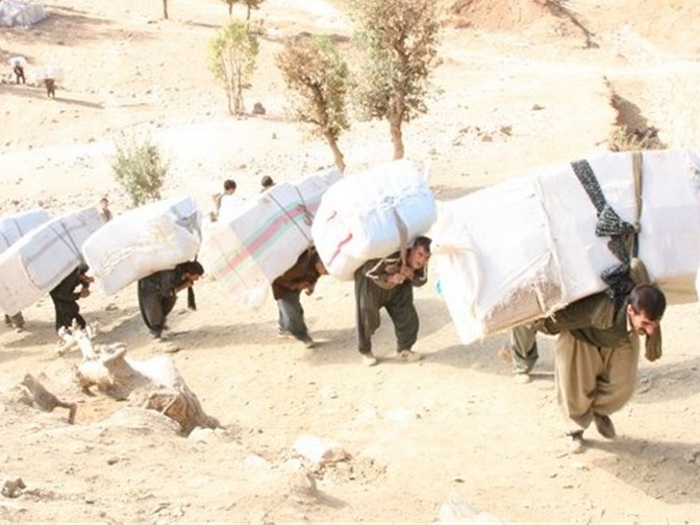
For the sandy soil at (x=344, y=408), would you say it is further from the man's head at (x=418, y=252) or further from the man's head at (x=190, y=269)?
the man's head at (x=418, y=252)

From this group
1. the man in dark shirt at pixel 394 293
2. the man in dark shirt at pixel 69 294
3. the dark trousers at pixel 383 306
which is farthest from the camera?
the man in dark shirt at pixel 69 294

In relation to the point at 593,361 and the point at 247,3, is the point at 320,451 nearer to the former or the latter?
the point at 593,361

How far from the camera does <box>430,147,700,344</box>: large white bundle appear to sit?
4551mm

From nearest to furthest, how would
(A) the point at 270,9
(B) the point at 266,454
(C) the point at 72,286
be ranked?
(B) the point at 266,454, (C) the point at 72,286, (A) the point at 270,9

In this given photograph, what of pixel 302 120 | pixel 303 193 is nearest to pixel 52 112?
pixel 302 120

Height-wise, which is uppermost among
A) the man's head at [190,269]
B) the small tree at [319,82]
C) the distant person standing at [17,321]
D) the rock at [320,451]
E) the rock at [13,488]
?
the small tree at [319,82]

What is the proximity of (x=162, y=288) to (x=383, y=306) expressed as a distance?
2507mm

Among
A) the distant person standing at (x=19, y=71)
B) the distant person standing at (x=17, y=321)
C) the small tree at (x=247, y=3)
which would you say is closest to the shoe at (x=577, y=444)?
the distant person standing at (x=17, y=321)

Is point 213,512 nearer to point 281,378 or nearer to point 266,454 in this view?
point 266,454

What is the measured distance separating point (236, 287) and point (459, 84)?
17104mm

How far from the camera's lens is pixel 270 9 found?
31312 millimetres

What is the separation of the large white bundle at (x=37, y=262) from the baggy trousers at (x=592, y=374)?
5.80 metres

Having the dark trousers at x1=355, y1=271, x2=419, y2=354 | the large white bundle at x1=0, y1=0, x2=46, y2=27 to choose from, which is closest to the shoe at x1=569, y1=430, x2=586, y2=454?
the dark trousers at x1=355, y1=271, x2=419, y2=354

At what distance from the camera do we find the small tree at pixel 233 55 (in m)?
22.2
